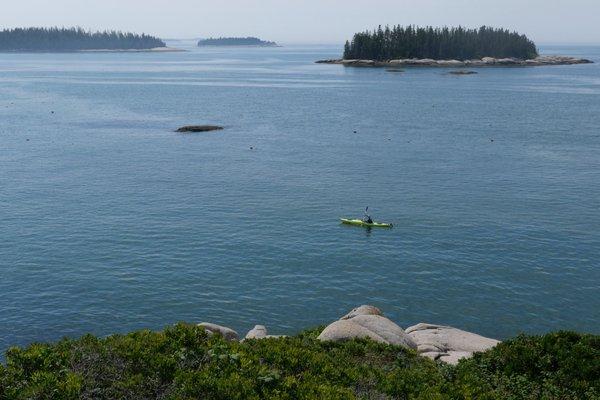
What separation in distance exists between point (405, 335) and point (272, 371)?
16378 mm

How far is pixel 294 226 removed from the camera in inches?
2537

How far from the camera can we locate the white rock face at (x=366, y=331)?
103 feet

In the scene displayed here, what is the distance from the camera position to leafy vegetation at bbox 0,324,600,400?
20.3 meters

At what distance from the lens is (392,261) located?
5625 cm

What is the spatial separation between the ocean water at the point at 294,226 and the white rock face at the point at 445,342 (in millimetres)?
4123

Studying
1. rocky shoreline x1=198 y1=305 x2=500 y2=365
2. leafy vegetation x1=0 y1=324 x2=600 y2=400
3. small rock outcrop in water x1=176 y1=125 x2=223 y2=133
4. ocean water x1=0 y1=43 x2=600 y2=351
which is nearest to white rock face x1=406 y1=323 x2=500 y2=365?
rocky shoreline x1=198 y1=305 x2=500 y2=365

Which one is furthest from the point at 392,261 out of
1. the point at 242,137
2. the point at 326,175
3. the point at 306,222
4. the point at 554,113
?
the point at 554,113

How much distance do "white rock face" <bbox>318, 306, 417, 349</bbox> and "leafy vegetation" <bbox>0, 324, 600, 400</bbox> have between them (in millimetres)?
4028

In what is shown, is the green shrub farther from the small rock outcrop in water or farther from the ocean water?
the small rock outcrop in water

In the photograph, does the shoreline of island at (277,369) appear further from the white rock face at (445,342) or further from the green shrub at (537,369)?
the white rock face at (445,342)

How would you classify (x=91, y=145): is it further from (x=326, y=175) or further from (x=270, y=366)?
(x=270, y=366)

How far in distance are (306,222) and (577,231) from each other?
2784 cm

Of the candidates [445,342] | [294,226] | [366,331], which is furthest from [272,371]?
[294,226]

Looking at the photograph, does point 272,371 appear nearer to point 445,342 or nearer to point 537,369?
point 537,369
